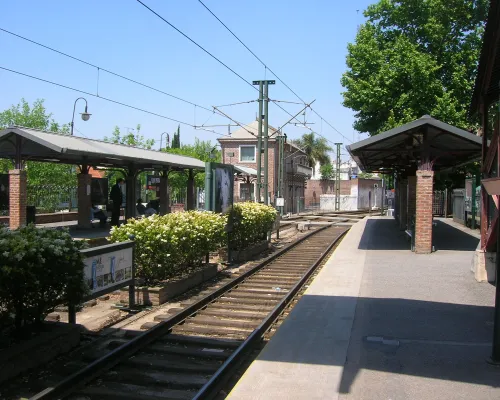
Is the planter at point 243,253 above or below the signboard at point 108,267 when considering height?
below

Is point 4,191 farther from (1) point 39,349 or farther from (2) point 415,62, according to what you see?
(2) point 415,62

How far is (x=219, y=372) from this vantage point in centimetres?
568

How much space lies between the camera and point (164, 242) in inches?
381

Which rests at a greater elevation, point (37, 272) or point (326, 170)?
point (326, 170)

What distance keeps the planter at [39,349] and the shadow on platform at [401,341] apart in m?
2.42

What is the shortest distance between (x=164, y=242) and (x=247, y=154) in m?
41.8

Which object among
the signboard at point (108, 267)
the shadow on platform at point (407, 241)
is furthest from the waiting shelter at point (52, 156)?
the shadow on platform at point (407, 241)

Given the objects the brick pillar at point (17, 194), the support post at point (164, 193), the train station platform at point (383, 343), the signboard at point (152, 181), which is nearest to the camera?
the train station platform at point (383, 343)

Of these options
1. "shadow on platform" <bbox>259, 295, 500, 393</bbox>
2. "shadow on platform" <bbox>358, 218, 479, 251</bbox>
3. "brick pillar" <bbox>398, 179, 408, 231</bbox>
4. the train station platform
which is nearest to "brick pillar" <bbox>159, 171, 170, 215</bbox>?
"shadow on platform" <bbox>358, 218, 479, 251</bbox>

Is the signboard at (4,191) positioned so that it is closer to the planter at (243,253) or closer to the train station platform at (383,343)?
the planter at (243,253)

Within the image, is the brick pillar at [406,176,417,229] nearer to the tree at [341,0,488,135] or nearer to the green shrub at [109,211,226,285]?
the tree at [341,0,488,135]

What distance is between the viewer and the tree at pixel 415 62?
2445 cm

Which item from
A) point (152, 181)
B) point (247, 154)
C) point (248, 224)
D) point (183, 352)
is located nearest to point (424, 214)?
point (248, 224)

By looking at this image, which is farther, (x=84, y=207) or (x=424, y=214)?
(x=84, y=207)
